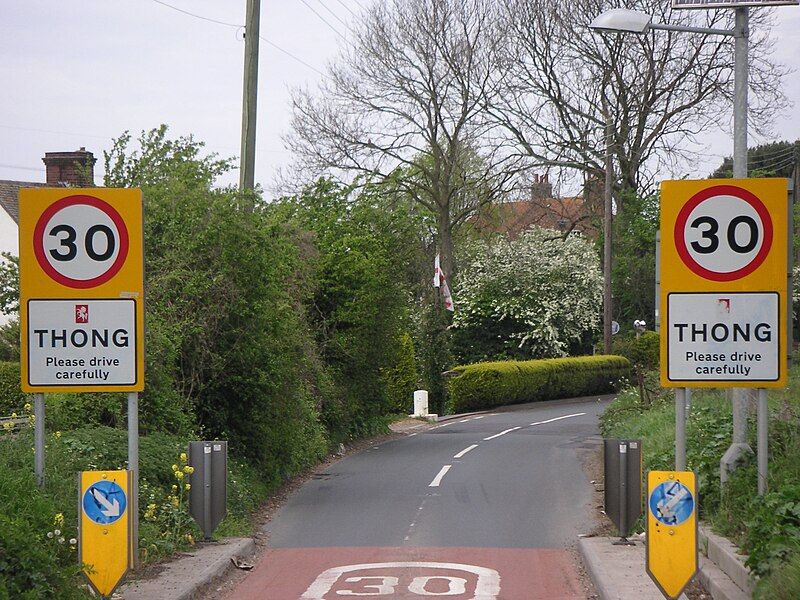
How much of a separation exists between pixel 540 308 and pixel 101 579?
125 feet

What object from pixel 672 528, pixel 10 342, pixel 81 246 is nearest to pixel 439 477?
pixel 672 528

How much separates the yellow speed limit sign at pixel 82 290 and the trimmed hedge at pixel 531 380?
97.5ft

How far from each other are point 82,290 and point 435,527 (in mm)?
6194

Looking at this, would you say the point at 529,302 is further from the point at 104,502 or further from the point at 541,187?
the point at 104,502

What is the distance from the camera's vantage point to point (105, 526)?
7.89 meters

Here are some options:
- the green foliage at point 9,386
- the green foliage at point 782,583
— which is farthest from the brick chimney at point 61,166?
the green foliage at point 782,583

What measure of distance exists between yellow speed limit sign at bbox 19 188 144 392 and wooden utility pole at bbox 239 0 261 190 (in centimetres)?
933

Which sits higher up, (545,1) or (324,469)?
(545,1)

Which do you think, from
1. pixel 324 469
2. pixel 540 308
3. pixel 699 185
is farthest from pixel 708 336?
pixel 540 308

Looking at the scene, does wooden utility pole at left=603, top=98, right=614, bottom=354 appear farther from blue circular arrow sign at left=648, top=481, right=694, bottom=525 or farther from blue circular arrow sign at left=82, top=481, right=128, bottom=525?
blue circular arrow sign at left=82, top=481, right=128, bottom=525

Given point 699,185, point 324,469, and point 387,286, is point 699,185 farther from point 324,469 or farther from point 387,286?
point 387,286

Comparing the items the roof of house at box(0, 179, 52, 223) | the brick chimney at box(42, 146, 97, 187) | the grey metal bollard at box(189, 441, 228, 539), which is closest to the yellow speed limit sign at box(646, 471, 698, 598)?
the grey metal bollard at box(189, 441, 228, 539)

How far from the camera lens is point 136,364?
822cm

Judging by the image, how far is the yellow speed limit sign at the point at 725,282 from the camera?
27.0ft
